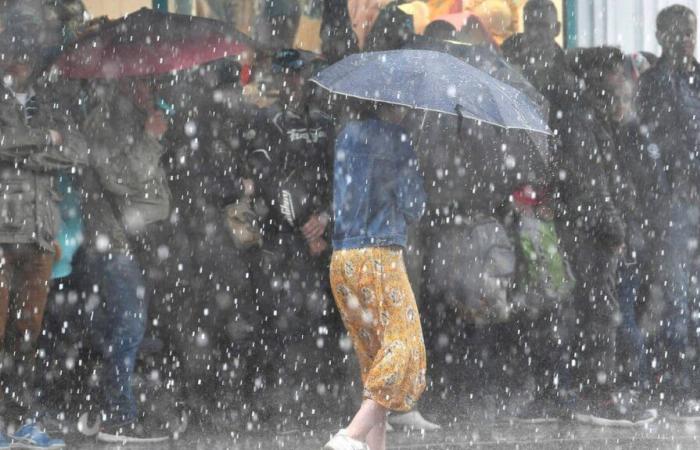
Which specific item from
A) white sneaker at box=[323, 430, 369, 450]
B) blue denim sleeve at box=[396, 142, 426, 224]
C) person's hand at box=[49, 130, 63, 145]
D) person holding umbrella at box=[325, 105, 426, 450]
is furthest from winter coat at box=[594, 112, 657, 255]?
white sneaker at box=[323, 430, 369, 450]

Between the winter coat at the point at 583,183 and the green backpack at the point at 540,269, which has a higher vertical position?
the winter coat at the point at 583,183

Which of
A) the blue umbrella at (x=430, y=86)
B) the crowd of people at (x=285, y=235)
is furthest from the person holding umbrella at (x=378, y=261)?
the crowd of people at (x=285, y=235)

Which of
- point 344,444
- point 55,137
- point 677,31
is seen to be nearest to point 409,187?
point 344,444

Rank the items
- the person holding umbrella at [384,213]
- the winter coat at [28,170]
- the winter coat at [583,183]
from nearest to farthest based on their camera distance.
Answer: the person holding umbrella at [384,213]
the winter coat at [28,170]
the winter coat at [583,183]

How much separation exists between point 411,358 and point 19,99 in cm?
278

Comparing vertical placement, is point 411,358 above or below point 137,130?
below

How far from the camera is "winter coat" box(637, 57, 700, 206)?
998 centimetres

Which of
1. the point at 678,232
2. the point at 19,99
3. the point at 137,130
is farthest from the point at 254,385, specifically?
the point at 678,232

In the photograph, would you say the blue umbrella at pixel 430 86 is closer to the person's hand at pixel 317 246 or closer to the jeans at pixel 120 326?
the person's hand at pixel 317 246

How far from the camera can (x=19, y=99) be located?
802 cm

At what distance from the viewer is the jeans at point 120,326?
830cm

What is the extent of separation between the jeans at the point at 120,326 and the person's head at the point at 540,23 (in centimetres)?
297

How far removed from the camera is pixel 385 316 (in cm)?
670

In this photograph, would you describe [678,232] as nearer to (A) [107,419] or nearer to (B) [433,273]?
(B) [433,273]
